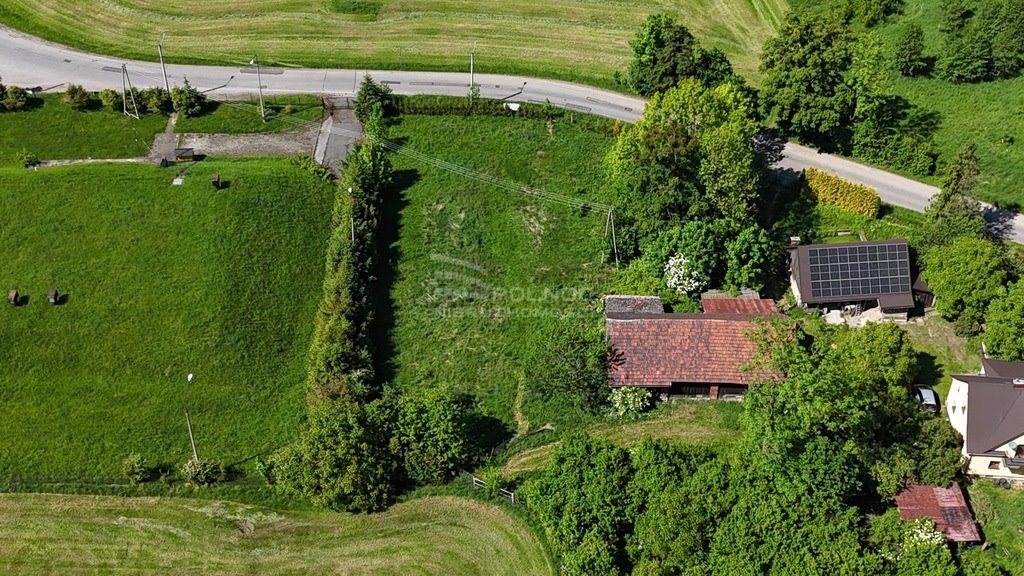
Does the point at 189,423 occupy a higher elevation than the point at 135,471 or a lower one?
higher

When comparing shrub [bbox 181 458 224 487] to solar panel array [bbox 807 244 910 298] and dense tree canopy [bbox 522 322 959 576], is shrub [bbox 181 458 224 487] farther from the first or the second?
solar panel array [bbox 807 244 910 298]

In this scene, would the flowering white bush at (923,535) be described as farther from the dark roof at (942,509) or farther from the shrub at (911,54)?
the shrub at (911,54)

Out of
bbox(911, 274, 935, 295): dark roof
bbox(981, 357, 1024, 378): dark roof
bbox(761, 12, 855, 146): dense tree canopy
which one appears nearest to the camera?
bbox(981, 357, 1024, 378): dark roof

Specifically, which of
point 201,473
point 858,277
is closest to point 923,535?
point 858,277

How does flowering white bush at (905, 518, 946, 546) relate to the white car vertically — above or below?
below

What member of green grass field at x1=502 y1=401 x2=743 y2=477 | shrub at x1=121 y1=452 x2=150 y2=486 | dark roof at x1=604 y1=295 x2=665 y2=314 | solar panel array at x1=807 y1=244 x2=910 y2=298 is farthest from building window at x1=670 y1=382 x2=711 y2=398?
shrub at x1=121 y1=452 x2=150 y2=486

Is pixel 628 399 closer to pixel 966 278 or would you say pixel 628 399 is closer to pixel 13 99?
pixel 966 278
